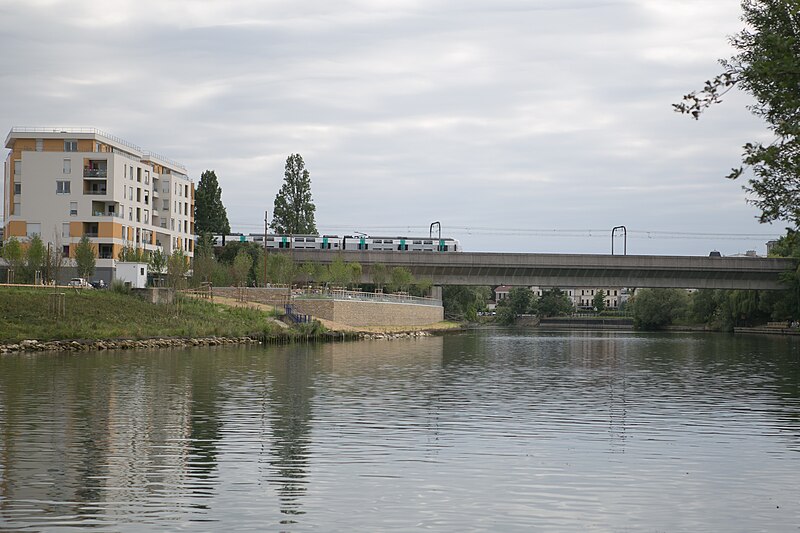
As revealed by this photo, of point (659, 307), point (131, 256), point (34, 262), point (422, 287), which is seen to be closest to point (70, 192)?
point (131, 256)

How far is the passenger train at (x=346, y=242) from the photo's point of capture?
125125mm

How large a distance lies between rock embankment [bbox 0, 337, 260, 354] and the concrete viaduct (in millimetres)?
49264

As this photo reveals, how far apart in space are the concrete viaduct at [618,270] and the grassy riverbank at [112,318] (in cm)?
3935

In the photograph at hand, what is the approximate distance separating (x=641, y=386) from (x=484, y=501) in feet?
81.0

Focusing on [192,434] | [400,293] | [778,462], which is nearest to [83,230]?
[400,293]

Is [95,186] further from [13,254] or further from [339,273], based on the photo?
[339,273]

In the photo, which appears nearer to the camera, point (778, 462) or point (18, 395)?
point (778, 462)

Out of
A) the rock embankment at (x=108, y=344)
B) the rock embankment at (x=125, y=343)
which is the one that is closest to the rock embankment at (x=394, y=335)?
the rock embankment at (x=125, y=343)

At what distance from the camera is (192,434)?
2256 cm

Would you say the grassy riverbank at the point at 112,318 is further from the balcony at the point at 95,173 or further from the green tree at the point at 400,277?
the green tree at the point at 400,277

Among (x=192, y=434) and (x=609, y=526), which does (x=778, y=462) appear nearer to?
(x=609, y=526)

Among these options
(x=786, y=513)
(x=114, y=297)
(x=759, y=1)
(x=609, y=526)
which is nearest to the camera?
(x=609, y=526)

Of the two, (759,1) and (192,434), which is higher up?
(759,1)

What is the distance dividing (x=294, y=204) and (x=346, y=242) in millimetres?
12158
